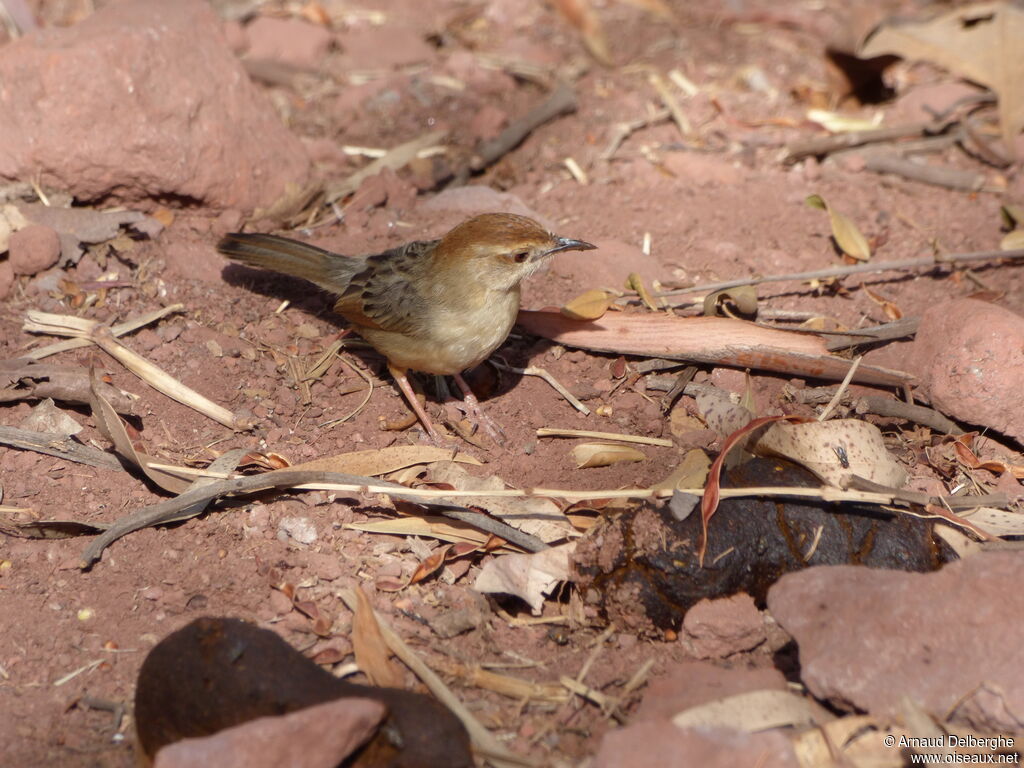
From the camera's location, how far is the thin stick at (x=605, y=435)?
5175 mm

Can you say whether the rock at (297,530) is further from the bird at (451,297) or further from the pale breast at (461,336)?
the pale breast at (461,336)

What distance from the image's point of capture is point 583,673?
3961 millimetres

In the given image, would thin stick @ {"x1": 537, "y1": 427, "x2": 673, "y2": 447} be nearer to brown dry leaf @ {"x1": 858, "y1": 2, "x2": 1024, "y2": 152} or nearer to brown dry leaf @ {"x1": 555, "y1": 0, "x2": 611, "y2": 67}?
brown dry leaf @ {"x1": 858, "y1": 2, "x2": 1024, "y2": 152}

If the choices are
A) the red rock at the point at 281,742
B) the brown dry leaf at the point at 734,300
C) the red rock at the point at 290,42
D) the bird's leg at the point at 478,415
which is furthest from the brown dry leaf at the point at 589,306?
the red rock at the point at 290,42

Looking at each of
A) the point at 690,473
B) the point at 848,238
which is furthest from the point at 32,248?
the point at 848,238

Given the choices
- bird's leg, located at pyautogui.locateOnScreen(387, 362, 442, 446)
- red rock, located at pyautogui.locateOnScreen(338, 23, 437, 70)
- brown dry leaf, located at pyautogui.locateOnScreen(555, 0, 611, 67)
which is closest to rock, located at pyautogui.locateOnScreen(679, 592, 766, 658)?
bird's leg, located at pyautogui.locateOnScreen(387, 362, 442, 446)

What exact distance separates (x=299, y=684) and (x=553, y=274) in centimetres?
351

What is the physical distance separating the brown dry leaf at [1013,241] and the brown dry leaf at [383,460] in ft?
12.6

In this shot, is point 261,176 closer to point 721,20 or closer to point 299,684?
point 299,684

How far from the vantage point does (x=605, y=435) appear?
5234mm

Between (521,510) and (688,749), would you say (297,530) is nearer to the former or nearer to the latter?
(521,510)

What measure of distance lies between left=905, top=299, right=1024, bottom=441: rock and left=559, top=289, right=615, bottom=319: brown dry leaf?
183 cm

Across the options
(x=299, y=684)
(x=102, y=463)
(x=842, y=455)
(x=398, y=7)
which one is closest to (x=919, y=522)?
(x=842, y=455)

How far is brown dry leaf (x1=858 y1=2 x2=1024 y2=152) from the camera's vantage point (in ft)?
24.7
